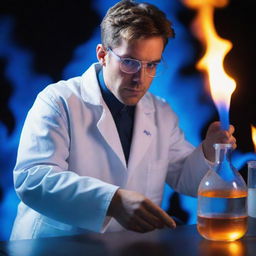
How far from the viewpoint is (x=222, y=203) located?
3.33ft

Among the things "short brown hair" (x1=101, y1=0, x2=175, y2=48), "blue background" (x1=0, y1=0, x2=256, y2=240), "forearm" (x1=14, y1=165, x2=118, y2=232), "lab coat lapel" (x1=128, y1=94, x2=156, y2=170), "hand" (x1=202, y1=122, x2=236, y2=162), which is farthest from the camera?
"blue background" (x1=0, y1=0, x2=256, y2=240)

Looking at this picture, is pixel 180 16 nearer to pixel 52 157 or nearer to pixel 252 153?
pixel 252 153

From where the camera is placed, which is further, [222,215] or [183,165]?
[183,165]

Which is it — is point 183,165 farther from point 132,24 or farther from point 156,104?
point 132,24

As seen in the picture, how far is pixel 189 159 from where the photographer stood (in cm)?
176

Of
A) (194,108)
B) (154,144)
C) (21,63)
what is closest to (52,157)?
(154,144)

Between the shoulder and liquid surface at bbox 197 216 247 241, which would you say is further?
the shoulder

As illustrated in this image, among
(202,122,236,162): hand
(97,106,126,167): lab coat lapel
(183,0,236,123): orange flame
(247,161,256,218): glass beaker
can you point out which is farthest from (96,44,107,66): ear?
(247,161,256,218): glass beaker

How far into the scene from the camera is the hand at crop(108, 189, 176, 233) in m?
1.02

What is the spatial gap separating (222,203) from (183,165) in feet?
2.66

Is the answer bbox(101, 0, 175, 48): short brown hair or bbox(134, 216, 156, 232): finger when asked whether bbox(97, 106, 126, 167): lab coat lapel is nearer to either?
bbox(101, 0, 175, 48): short brown hair

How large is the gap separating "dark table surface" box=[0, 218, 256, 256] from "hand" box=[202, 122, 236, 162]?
0.41 m

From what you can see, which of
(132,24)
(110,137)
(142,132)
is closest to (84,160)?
(110,137)

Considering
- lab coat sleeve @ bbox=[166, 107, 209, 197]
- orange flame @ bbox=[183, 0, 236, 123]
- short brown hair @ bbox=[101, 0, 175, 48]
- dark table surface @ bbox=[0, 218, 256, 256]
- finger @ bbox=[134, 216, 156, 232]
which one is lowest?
dark table surface @ bbox=[0, 218, 256, 256]
